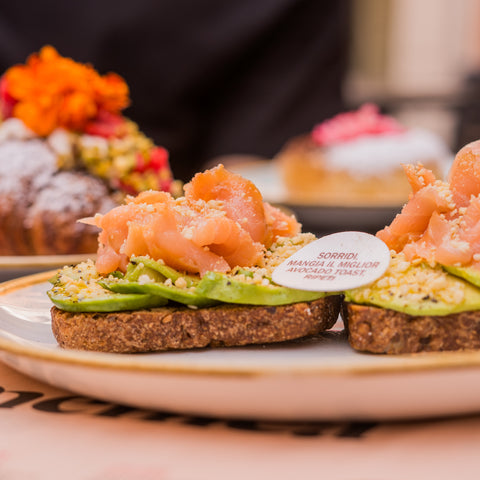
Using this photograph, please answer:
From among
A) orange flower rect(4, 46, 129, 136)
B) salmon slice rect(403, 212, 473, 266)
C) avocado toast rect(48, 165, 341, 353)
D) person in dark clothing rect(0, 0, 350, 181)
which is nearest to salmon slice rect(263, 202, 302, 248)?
avocado toast rect(48, 165, 341, 353)

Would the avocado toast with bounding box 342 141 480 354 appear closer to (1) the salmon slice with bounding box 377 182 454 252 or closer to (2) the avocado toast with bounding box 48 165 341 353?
(1) the salmon slice with bounding box 377 182 454 252

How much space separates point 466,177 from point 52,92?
5.82 feet

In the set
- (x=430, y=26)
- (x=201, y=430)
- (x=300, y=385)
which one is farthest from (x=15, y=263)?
(x=430, y=26)

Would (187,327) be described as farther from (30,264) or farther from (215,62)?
(215,62)

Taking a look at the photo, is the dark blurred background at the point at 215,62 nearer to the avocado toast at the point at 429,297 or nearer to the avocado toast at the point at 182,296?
the avocado toast at the point at 182,296

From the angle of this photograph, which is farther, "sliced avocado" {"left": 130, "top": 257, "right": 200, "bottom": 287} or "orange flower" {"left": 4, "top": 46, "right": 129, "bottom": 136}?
"orange flower" {"left": 4, "top": 46, "right": 129, "bottom": 136}

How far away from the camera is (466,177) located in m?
1.63

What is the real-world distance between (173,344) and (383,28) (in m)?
10.2

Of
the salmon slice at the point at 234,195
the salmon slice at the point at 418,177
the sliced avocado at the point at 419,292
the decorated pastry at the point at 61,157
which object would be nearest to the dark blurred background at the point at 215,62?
the decorated pastry at the point at 61,157

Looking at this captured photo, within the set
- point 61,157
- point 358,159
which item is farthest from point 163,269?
point 358,159

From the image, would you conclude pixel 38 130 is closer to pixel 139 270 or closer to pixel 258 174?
pixel 139 270

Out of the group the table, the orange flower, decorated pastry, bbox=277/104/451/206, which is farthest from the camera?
decorated pastry, bbox=277/104/451/206

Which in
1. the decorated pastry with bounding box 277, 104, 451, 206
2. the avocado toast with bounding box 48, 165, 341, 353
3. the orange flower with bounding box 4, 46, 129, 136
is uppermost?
the orange flower with bounding box 4, 46, 129, 136

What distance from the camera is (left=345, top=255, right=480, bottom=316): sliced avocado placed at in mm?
1406
